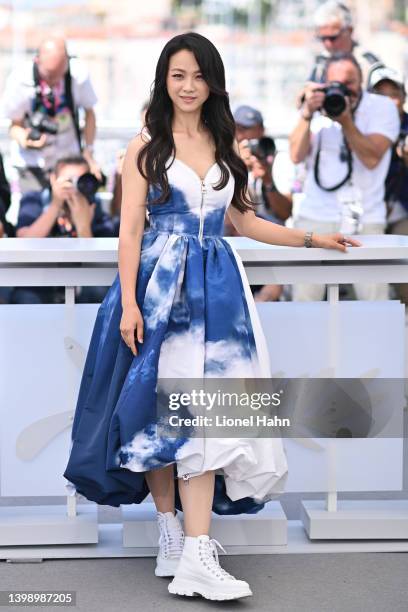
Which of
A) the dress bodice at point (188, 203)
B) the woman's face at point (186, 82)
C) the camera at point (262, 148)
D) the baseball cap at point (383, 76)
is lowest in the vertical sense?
the dress bodice at point (188, 203)

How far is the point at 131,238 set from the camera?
11.6 feet

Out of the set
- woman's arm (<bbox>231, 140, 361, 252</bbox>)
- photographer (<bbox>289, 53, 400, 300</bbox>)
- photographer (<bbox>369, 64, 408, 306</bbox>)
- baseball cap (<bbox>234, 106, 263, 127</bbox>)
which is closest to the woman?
woman's arm (<bbox>231, 140, 361, 252</bbox>)

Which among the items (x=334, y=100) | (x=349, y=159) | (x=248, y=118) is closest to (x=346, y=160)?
(x=349, y=159)

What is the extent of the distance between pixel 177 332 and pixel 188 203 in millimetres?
377

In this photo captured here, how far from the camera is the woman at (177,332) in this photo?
349 centimetres

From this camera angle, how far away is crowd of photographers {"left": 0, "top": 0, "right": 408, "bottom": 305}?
6176mm

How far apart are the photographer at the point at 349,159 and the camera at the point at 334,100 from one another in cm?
7

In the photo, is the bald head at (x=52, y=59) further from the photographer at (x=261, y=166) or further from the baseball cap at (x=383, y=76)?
the baseball cap at (x=383, y=76)

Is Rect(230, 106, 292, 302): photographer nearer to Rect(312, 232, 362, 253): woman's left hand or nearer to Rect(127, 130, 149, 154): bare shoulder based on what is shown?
Rect(312, 232, 362, 253): woman's left hand

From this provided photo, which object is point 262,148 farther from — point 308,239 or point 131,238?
point 131,238

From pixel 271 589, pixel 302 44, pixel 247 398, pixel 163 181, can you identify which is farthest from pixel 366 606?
pixel 302 44

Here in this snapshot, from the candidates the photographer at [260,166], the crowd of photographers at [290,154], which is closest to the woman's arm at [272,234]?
the crowd of photographers at [290,154]

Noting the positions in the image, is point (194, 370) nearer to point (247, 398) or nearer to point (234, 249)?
point (247, 398)

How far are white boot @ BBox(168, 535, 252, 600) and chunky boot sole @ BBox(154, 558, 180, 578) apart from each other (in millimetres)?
114
